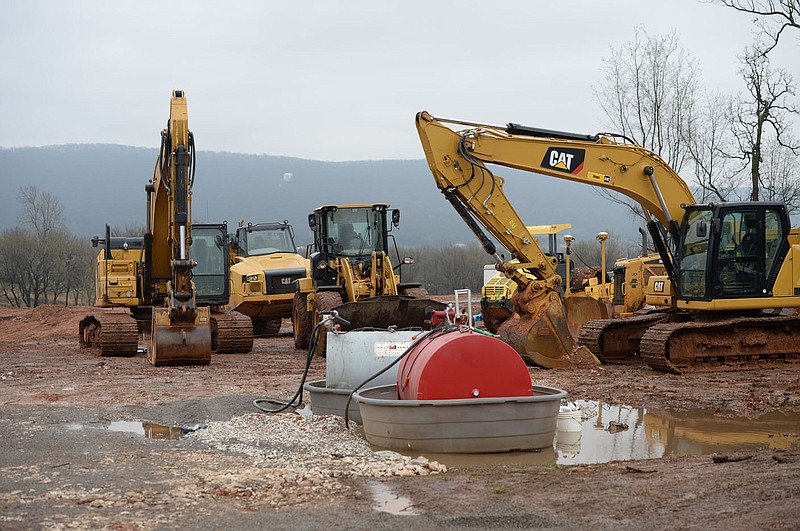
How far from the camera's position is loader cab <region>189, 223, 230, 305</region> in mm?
21438

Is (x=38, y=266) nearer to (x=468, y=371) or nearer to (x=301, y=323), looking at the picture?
(x=301, y=323)

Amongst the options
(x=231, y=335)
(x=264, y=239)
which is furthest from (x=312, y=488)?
(x=264, y=239)

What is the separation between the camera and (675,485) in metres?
6.63

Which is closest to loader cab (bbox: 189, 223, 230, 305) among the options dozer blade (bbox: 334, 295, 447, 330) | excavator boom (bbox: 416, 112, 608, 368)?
dozer blade (bbox: 334, 295, 447, 330)

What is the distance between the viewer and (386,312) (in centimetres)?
1675

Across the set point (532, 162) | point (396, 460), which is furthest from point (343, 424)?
point (532, 162)

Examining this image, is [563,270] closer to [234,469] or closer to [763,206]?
[763,206]

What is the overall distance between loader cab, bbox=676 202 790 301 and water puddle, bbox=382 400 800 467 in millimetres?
5194

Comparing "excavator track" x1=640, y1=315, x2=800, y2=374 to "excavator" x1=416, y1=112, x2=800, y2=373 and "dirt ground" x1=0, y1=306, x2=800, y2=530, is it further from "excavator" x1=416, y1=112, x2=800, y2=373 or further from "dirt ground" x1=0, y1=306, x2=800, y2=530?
"dirt ground" x1=0, y1=306, x2=800, y2=530

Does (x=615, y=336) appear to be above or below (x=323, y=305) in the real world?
below

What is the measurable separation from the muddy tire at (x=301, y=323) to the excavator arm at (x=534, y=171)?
18.2 ft

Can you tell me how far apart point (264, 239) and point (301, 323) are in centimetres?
620

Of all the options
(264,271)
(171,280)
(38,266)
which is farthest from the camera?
(38,266)

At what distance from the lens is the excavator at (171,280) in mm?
16906
